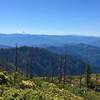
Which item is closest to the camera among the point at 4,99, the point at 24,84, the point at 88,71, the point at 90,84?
the point at 4,99

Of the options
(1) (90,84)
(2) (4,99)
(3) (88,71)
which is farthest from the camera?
(1) (90,84)

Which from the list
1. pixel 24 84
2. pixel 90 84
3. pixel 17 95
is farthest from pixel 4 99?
pixel 90 84

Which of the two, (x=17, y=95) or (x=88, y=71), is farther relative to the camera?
(x=88, y=71)

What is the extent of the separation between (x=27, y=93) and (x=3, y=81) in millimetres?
16293

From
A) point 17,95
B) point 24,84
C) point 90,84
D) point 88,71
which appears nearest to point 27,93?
point 17,95

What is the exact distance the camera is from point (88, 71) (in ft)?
527

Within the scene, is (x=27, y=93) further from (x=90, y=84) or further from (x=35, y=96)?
(x=90, y=84)

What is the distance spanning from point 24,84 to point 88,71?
123 metres

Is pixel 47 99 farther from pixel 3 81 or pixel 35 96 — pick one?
pixel 3 81

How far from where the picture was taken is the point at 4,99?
81.4 feet

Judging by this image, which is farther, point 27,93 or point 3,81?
point 3,81

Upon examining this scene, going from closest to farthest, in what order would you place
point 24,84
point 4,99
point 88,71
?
point 4,99
point 24,84
point 88,71

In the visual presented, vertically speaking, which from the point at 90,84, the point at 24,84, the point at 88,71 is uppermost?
the point at 24,84

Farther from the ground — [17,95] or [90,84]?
[17,95]
